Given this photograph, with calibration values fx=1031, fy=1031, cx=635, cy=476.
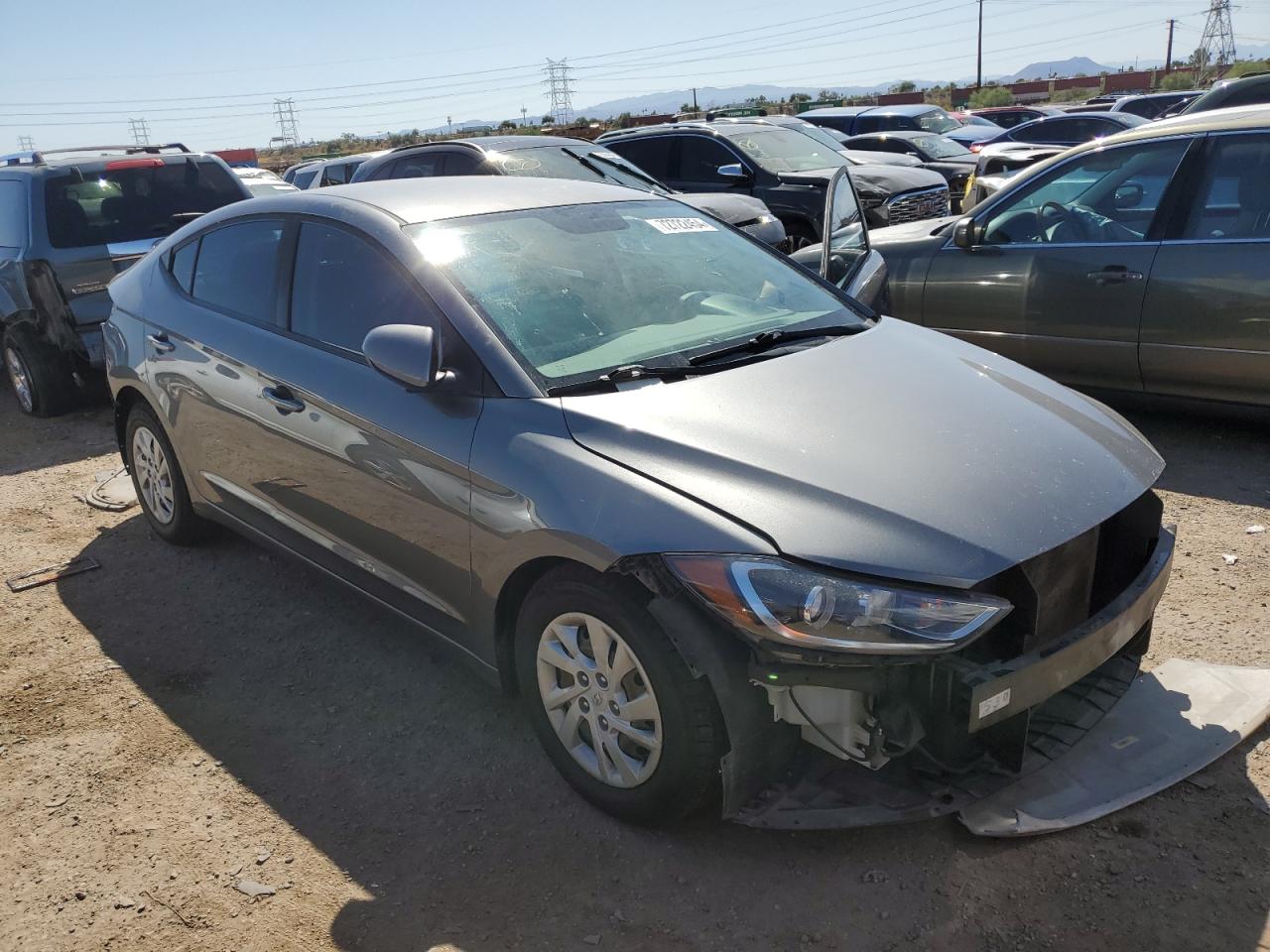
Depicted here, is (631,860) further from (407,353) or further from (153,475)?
(153,475)

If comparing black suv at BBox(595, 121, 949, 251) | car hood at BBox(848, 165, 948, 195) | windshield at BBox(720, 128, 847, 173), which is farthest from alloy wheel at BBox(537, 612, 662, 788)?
car hood at BBox(848, 165, 948, 195)

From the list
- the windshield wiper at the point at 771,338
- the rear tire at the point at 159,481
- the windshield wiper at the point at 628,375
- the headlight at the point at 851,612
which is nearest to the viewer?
the headlight at the point at 851,612

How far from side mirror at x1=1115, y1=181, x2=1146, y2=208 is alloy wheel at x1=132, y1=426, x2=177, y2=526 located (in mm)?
5120

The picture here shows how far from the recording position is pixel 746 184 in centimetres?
1070

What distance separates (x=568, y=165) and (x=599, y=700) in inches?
249

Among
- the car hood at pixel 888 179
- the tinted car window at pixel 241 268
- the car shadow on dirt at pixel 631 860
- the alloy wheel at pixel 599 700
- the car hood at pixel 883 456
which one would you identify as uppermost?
the tinted car window at pixel 241 268

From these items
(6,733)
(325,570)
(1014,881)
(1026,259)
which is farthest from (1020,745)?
(1026,259)

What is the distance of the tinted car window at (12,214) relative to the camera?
287 inches

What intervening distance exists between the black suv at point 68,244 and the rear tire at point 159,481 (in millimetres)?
2597

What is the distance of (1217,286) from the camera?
511cm

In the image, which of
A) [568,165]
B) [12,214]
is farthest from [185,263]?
[568,165]

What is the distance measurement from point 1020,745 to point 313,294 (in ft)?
9.09

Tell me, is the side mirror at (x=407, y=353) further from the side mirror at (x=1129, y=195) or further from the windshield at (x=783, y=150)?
the windshield at (x=783, y=150)

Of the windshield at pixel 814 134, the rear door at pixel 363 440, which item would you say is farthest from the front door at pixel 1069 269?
the windshield at pixel 814 134
